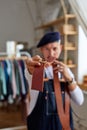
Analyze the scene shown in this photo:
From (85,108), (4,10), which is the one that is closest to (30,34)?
(4,10)

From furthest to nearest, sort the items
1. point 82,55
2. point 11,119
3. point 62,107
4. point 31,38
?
1. point 31,38
2. point 11,119
3. point 82,55
4. point 62,107

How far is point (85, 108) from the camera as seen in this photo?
238 centimetres

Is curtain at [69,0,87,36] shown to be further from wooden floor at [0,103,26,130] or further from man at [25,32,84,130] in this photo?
wooden floor at [0,103,26,130]

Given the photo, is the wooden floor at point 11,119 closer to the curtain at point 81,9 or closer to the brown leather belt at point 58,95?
the curtain at point 81,9

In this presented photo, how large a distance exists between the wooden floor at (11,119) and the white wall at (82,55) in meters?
0.99

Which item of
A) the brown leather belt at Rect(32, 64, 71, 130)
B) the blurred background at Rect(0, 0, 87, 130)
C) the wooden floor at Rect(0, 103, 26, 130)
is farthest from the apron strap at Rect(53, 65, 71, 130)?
the wooden floor at Rect(0, 103, 26, 130)

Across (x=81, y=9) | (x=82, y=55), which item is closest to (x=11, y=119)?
(x=82, y=55)

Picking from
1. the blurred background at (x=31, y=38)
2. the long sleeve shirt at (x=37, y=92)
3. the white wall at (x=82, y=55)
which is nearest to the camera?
the long sleeve shirt at (x=37, y=92)

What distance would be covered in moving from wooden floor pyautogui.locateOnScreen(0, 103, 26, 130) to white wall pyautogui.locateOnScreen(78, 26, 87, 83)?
0.99m

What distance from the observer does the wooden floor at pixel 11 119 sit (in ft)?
10.1

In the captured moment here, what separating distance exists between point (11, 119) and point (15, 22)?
5.95 ft

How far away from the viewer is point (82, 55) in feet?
9.85

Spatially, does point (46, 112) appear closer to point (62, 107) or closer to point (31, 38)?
point (62, 107)

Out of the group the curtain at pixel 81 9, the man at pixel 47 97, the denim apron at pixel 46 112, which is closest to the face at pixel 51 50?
the man at pixel 47 97
